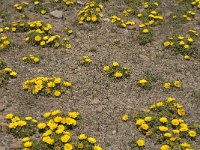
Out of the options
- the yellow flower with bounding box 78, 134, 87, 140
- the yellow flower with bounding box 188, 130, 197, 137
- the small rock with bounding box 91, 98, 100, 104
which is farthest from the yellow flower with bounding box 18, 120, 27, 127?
the yellow flower with bounding box 188, 130, 197, 137

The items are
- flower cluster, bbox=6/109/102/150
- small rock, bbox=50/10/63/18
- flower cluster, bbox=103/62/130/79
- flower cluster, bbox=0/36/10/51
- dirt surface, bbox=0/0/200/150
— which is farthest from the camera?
small rock, bbox=50/10/63/18

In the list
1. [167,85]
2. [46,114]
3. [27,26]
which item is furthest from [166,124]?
[27,26]

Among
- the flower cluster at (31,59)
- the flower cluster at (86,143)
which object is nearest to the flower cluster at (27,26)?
the flower cluster at (31,59)

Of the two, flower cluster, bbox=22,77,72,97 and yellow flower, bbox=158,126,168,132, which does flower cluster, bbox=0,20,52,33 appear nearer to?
flower cluster, bbox=22,77,72,97

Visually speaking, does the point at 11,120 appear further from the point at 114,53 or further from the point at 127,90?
the point at 114,53

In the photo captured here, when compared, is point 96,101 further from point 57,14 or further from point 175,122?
point 57,14

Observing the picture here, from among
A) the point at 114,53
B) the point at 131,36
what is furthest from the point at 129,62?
the point at 131,36
